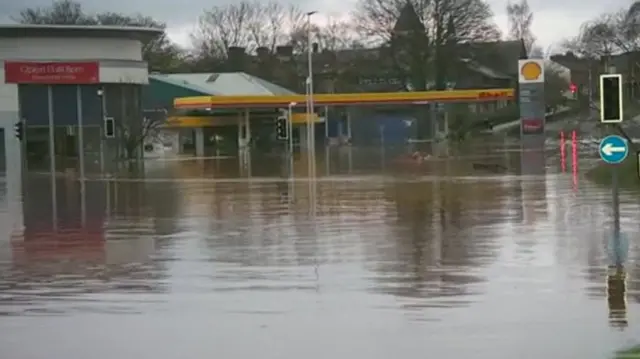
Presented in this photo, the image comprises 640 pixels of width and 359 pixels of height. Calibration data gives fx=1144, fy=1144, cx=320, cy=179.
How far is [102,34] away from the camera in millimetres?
72938

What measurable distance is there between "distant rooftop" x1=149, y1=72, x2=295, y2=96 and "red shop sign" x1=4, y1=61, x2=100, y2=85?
1063 inches

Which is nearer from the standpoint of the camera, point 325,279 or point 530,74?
point 325,279

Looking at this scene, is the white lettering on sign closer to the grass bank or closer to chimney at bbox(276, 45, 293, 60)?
the grass bank

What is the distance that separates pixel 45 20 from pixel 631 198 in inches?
3154

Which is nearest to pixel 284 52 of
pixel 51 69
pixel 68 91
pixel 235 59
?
pixel 235 59

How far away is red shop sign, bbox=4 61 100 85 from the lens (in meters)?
63.7

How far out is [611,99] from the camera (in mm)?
17453

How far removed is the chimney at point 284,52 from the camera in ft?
386

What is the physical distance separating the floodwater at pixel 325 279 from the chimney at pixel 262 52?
8862 cm

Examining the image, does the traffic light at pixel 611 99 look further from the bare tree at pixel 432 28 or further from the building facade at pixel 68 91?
the bare tree at pixel 432 28

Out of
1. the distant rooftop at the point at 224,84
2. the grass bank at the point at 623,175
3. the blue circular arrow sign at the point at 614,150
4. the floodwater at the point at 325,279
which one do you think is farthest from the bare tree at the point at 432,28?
the blue circular arrow sign at the point at 614,150

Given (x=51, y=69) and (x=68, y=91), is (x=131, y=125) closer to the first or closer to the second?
(x=68, y=91)

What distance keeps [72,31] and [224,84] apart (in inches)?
1058

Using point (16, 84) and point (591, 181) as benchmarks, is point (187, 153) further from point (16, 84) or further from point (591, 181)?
point (591, 181)
